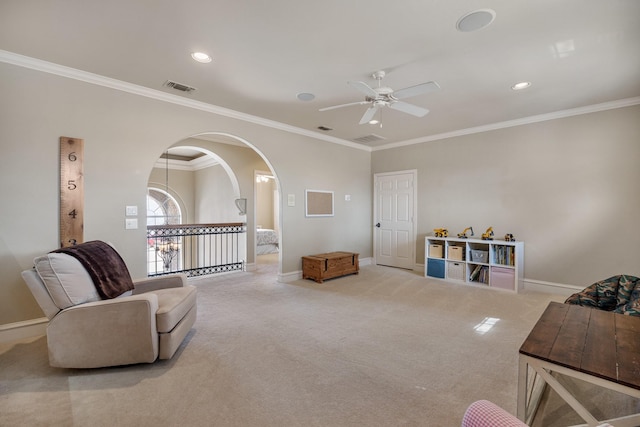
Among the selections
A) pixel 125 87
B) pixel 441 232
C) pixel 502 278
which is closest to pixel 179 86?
pixel 125 87

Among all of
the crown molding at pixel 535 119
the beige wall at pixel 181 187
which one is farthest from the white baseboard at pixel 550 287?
the beige wall at pixel 181 187

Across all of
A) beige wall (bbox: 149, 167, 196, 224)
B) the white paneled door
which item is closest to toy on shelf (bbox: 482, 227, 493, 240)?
the white paneled door

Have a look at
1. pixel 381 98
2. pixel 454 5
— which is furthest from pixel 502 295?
pixel 454 5

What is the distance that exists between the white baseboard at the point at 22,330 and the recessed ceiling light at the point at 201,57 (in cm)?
316

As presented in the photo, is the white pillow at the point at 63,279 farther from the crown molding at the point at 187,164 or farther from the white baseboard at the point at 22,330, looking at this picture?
the crown molding at the point at 187,164

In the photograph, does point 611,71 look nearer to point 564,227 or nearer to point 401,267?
point 564,227

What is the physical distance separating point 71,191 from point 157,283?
1.41 meters

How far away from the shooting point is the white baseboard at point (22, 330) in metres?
2.87

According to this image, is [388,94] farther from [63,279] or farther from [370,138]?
[63,279]

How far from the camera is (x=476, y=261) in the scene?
5.01m

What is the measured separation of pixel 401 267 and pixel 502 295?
2213mm

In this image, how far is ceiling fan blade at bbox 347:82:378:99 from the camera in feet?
9.17

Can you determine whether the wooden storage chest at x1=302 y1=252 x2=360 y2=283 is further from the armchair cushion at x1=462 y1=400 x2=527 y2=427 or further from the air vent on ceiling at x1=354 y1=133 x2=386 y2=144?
the armchair cushion at x1=462 y1=400 x2=527 y2=427

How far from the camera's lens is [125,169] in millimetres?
3568
